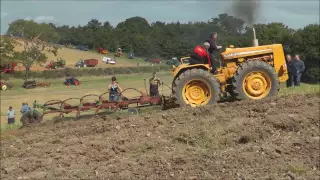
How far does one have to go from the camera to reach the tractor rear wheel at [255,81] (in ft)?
30.7

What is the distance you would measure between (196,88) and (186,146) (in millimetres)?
2823

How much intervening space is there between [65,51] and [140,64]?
21.1 meters

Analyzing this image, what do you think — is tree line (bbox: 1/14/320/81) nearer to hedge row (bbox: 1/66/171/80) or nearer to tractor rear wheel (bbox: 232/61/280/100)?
hedge row (bbox: 1/66/171/80)

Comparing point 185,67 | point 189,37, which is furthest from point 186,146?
point 189,37

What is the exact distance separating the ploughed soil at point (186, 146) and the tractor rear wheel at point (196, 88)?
2.56 feet

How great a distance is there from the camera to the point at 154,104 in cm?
1060

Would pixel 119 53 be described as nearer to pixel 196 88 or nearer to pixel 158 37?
pixel 158 37

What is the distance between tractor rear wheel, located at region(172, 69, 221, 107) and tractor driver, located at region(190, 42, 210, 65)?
398 millimetres

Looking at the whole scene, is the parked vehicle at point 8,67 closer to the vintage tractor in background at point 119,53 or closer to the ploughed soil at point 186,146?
the vintage tractor in background at point 119,53

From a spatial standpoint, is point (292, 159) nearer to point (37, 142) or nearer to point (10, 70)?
point (37, 142)

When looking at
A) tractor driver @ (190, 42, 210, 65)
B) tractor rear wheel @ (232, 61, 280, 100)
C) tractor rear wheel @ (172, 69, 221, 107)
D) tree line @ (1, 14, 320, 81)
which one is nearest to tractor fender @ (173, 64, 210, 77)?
tractor driver @ (190, 42, 210, 65)

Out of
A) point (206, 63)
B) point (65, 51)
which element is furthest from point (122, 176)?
point (65, 51)

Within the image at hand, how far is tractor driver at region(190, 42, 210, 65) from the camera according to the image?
9648mm

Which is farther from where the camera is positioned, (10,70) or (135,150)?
(10,70)
